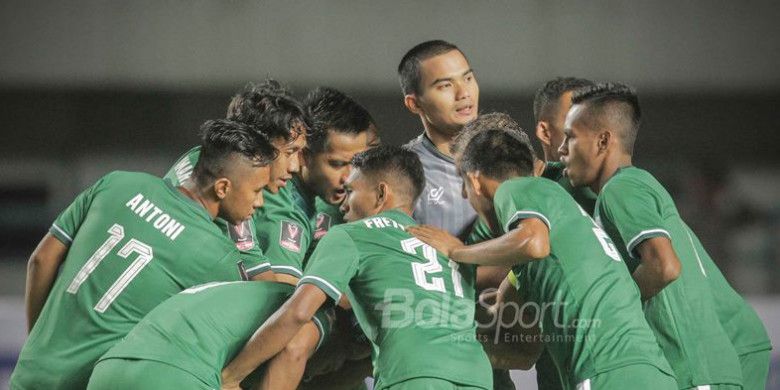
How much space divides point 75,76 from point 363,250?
7165 mm

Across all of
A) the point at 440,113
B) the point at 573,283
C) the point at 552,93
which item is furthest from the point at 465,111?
the point at 573,283

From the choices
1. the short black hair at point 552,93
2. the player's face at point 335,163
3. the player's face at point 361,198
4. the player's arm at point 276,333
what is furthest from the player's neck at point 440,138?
the player's arm at point 276,333

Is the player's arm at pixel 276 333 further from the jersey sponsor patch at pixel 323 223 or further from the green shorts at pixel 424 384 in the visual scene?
the jersey sponsor patch at pixel 323 223

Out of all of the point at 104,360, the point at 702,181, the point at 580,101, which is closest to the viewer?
the point at 104,360

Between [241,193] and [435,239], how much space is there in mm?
767

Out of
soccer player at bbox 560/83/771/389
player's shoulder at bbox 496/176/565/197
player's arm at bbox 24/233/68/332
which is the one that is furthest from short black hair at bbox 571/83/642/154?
player's arm at bbox 24/233/68/332

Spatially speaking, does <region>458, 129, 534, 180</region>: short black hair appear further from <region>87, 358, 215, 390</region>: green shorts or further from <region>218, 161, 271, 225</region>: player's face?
<region>87, 358, 215, 390</region>: green shorts

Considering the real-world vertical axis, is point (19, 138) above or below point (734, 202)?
above

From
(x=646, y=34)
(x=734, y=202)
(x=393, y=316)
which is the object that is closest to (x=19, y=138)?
(x=646, y=34)

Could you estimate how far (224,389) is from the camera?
3.75 meters

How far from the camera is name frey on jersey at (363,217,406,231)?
397 centimetres

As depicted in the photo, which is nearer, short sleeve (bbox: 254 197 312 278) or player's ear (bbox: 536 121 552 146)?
short sleeve (bbox: 254 197 312 278)

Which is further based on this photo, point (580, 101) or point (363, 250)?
point (580, 101)

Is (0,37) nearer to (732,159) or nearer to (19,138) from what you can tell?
(19,138)
